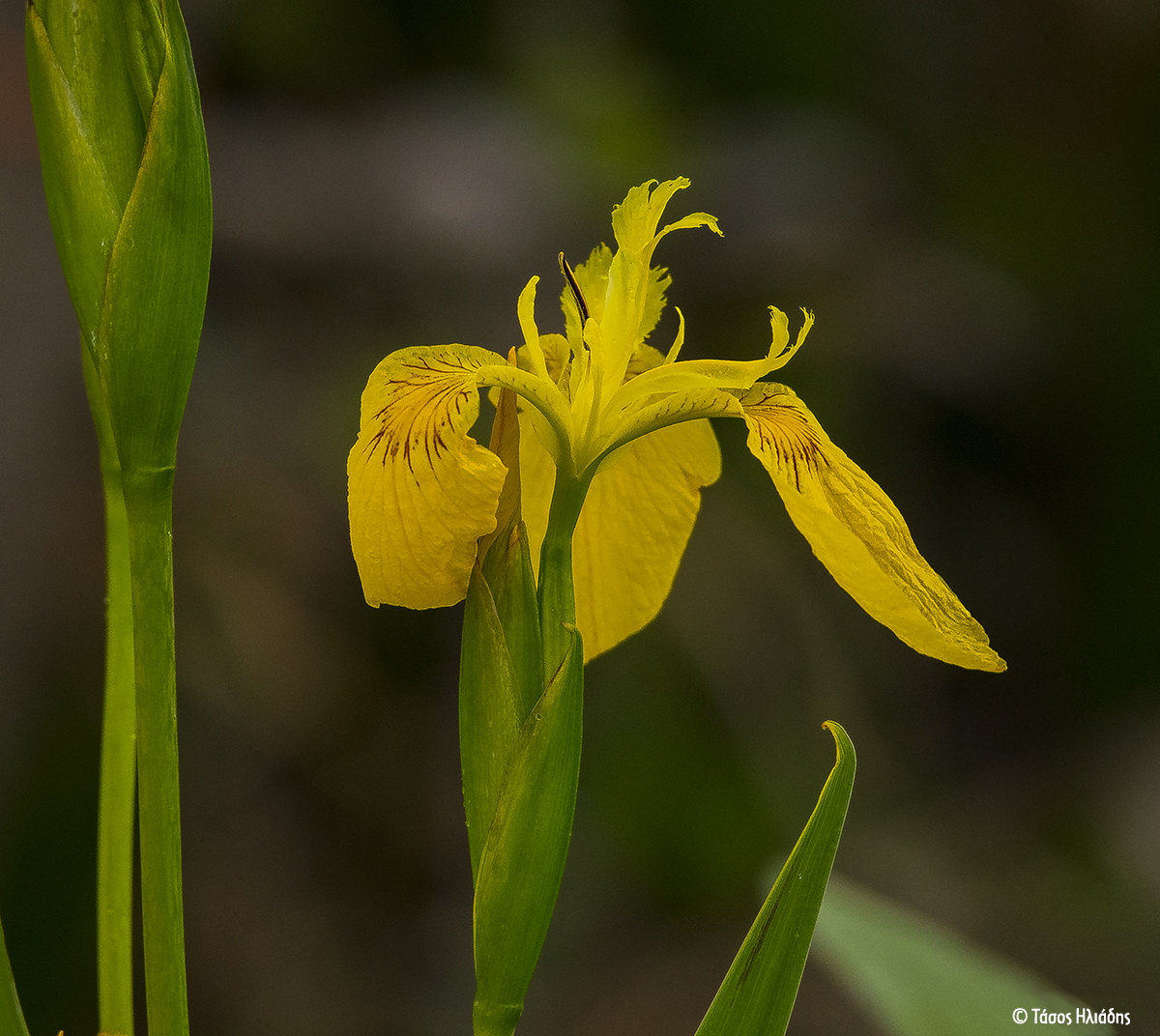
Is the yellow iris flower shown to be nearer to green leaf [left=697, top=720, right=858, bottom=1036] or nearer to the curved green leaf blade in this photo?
green leaf [left=697, top=720, right=858, bottom=1036]

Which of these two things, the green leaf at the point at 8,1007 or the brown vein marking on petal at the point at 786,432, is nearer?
the green leaf at the point at 8,1007

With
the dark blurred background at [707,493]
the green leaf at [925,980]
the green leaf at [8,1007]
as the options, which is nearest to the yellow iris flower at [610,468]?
the green leaf at [8,1007]

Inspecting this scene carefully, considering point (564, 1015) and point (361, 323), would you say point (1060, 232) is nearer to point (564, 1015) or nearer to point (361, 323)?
point (361, 323)

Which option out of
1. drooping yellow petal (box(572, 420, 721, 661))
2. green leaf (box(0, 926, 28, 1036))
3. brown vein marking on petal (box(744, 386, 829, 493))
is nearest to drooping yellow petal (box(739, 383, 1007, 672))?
brown vein marking on petal (box(744, 386, 829, 493))

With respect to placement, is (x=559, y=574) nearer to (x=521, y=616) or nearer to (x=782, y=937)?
(x=521, y=616)

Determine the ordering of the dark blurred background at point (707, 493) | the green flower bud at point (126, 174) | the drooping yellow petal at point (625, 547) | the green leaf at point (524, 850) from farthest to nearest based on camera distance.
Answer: the dark blurred background at point (707, 493) → the drooping yellow petal at point (625, 547) → the green leaf at point (524, 850) → the green flower bud at point (126, 174)

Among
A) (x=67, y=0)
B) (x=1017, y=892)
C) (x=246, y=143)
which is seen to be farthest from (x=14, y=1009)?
(x=1017, y=892)

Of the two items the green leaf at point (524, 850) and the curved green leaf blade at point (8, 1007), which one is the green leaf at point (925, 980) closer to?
the green leaf at point (524, 850)

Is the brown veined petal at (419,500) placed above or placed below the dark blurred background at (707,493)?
above
